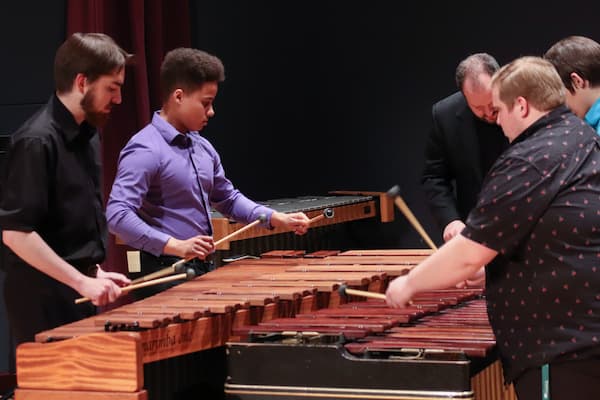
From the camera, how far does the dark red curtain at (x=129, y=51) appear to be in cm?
602

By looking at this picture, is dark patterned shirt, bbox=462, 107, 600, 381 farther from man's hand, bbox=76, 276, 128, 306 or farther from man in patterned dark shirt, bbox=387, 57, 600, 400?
man's hand, bbox=76, 276, 128, 306

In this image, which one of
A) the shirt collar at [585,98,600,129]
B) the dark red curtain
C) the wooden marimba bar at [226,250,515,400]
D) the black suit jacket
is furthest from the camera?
the dark red curtain

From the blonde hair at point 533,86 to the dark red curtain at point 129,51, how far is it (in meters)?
3.52

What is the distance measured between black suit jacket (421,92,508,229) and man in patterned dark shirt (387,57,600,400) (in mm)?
1931

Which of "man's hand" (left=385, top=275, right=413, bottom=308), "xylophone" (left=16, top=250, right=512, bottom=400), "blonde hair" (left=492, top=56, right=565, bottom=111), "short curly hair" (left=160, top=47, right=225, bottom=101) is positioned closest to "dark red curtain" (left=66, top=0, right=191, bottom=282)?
"short curly hair" (left=160, top=47, right=225, bottom=101)

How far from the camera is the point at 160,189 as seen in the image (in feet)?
13.8

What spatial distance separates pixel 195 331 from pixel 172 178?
97 cm

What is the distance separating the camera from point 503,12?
23.2 feet

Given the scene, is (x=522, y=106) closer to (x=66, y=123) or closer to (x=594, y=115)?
(x=594, y=115)

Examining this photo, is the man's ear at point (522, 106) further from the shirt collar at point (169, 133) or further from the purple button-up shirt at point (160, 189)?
the shirt collar at point (169, 133)

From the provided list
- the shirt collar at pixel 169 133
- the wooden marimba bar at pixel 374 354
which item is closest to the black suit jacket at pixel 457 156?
the shirt collar at pixel 169 133

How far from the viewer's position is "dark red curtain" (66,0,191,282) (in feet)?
19.8

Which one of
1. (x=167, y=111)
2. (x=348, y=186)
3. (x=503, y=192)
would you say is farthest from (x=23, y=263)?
(x=348, y=186)

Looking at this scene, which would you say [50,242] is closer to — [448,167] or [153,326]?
[153,326]
